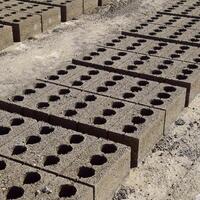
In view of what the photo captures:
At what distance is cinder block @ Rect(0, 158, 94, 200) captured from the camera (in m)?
4.51

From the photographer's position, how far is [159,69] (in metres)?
7.50

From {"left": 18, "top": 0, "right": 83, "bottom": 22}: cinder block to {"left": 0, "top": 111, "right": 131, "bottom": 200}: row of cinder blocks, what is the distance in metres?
6.36

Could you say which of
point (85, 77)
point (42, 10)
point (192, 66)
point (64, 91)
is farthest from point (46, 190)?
point (42, 10)

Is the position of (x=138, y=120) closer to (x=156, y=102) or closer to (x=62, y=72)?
(x=156, y=102)

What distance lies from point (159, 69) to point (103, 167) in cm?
301

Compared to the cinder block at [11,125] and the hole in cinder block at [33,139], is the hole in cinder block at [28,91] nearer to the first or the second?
the cinder block at [11,125]

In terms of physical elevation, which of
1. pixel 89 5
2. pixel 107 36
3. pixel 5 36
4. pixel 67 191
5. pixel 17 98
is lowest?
pixel 107 36

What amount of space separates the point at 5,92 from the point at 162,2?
774 cm

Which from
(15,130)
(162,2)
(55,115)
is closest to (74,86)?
(55,115)

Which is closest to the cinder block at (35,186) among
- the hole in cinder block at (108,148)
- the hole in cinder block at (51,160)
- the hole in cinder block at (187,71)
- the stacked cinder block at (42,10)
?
the hole in cinder block at (51,160)

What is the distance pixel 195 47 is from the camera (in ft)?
27.9

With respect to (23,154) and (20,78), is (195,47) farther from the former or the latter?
(23,154)

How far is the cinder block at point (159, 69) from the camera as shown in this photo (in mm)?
7098

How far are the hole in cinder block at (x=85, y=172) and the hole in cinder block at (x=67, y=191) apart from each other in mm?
263
